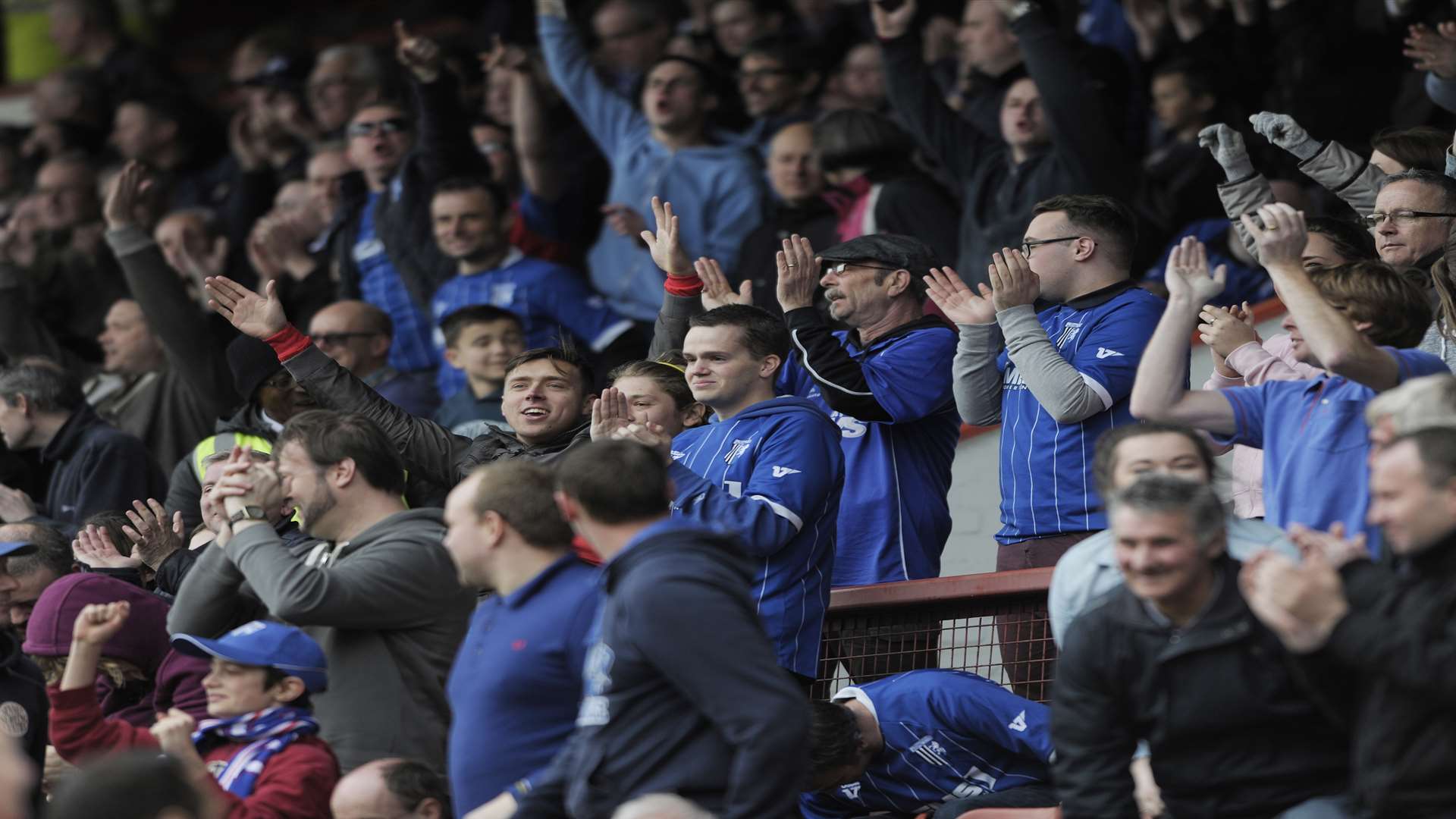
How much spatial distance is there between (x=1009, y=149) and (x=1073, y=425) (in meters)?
2.79

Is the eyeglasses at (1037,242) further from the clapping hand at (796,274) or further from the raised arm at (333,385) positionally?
the raised arm at (333,385)

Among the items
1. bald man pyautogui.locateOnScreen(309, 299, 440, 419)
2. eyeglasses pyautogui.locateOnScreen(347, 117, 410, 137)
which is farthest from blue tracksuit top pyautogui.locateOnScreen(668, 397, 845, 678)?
eyeglasses pyautogui.locateOnScreen(347, 117, 410, 137)

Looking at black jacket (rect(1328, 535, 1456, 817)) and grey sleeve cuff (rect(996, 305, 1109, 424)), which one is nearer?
black jacket (rect(1328, 535, 1456, 817))

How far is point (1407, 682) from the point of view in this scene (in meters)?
3.57

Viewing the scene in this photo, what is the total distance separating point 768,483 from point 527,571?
1.20 meters

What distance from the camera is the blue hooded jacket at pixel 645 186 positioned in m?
8.73

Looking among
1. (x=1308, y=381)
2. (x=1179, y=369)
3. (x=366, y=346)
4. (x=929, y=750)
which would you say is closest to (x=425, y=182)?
(x=366, y=346)

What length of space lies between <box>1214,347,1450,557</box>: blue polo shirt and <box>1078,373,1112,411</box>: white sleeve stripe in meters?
0.72

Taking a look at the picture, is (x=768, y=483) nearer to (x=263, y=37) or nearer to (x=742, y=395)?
(x=742, y=395)

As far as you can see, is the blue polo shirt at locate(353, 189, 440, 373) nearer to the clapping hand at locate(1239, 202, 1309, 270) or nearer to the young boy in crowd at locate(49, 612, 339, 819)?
the young boy in crowd at locate(49, 612, 339, 819)

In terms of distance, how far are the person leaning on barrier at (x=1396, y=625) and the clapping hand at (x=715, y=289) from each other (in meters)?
3.06

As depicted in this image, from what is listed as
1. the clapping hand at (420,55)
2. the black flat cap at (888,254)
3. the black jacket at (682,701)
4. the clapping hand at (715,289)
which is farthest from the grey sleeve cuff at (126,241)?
the black jacket at (682,701)

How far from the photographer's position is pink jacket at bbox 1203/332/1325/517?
17.4 feet

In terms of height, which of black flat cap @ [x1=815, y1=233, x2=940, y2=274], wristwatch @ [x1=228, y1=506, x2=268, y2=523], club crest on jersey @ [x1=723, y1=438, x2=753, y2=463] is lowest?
wristwatch @ [x1=228, y1=506, x2=268, y2=523]
